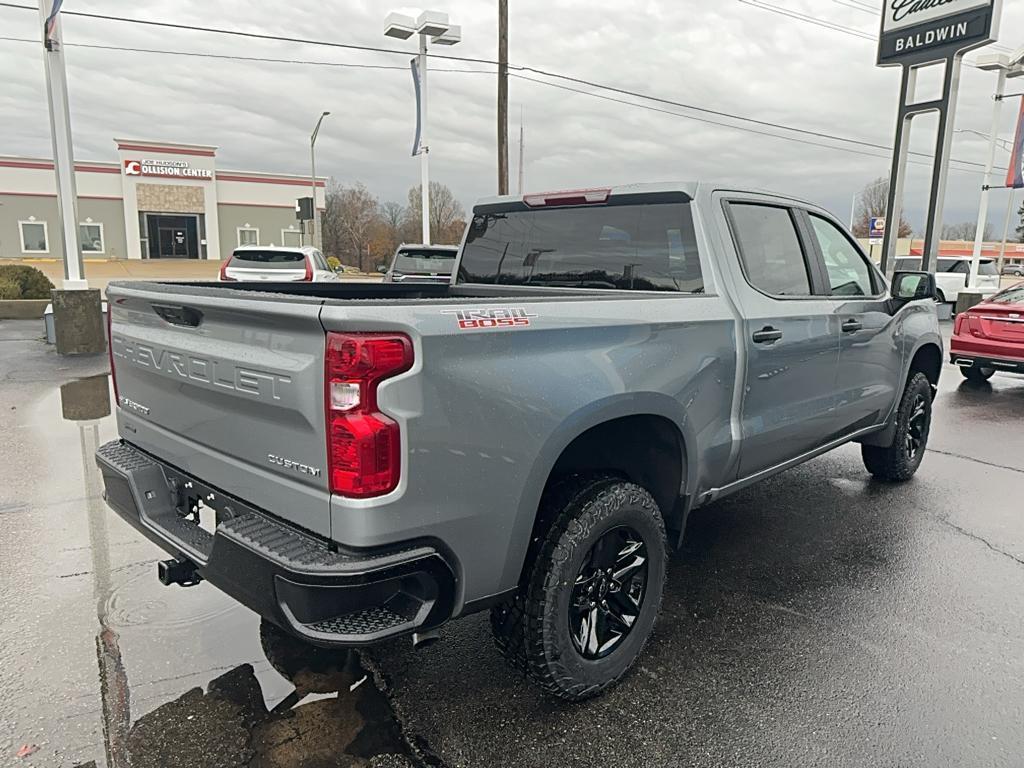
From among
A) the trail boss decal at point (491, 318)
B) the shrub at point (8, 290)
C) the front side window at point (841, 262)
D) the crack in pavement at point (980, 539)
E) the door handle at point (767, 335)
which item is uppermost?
the front side window at point (841, 262)

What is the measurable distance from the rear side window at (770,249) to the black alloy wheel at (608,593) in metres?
1.50

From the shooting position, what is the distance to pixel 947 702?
2.87 m

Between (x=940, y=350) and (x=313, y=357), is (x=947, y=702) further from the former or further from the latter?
(x=940, y=350)

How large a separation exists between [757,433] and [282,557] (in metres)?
2.41

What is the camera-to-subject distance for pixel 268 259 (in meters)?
14.0

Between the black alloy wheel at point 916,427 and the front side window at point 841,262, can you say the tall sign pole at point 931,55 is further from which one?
the front side window at point 841,262

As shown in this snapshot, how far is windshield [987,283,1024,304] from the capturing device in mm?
9827

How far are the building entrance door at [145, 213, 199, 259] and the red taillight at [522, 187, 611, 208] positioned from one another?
53.9 metres

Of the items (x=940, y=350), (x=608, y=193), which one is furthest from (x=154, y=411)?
(x=940, y=350)

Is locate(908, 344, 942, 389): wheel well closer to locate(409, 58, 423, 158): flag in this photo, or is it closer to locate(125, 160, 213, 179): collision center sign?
locate(409, 58, 423, 158): flag

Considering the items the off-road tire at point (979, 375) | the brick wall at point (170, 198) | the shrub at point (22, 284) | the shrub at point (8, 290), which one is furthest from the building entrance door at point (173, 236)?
the off-road tire at point (979, 375)

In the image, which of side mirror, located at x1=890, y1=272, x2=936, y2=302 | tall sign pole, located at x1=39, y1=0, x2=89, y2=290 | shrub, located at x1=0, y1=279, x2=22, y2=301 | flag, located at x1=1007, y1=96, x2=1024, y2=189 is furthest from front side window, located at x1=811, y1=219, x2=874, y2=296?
flag, located at x1=1007, y1=96, x2=1024, y2=189

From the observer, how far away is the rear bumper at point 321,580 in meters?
2.03

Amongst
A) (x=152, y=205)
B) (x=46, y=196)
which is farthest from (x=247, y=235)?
(x=46, y=196)
